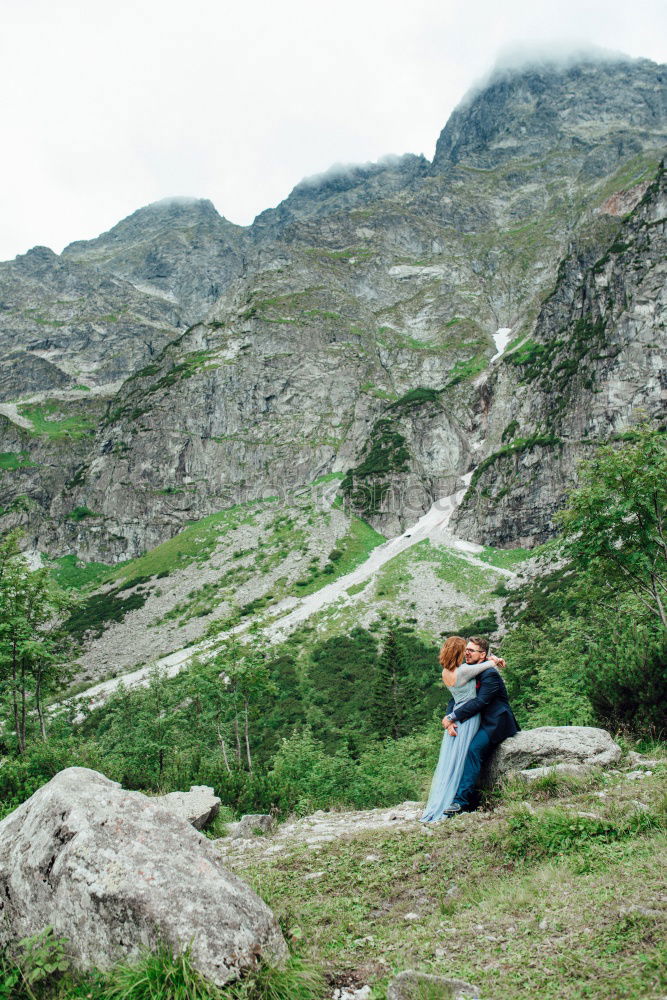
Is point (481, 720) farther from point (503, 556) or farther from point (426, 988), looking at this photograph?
point (503, 556)

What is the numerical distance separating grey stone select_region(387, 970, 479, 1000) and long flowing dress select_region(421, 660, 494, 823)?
4.11 meters

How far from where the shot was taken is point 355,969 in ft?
12.2

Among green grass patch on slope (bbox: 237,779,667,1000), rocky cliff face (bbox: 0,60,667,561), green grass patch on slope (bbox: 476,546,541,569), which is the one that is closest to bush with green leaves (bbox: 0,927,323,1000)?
green grass patch on slope (bbox: 237,779,667,1000)

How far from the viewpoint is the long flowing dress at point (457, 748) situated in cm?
713

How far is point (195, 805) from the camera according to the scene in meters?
9.80

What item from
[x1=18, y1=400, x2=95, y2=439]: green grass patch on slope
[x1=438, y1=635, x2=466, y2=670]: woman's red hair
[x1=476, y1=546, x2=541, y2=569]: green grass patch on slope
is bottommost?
[x1=476, y1=546, x2=541, y2=569]: green grass patch on slope

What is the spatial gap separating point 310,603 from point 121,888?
86.8 meters

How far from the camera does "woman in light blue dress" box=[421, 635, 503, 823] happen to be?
714cm

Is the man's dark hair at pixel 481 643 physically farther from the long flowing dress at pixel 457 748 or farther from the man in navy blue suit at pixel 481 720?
the long flowing dress at pixel 457 748

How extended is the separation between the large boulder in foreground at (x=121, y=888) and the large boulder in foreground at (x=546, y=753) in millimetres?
4454

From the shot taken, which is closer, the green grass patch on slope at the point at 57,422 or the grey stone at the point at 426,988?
the grey stone at the point at 426,988

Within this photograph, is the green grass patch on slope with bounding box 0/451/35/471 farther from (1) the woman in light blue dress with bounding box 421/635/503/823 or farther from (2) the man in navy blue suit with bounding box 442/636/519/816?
(2) the man in navy blue suit with bounding box 442/636/519/816

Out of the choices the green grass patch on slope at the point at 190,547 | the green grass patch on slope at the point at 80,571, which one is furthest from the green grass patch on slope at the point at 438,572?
the green grass patch on slope at the point at 80,571

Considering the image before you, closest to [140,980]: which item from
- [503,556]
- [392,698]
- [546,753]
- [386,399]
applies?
[546,753]
